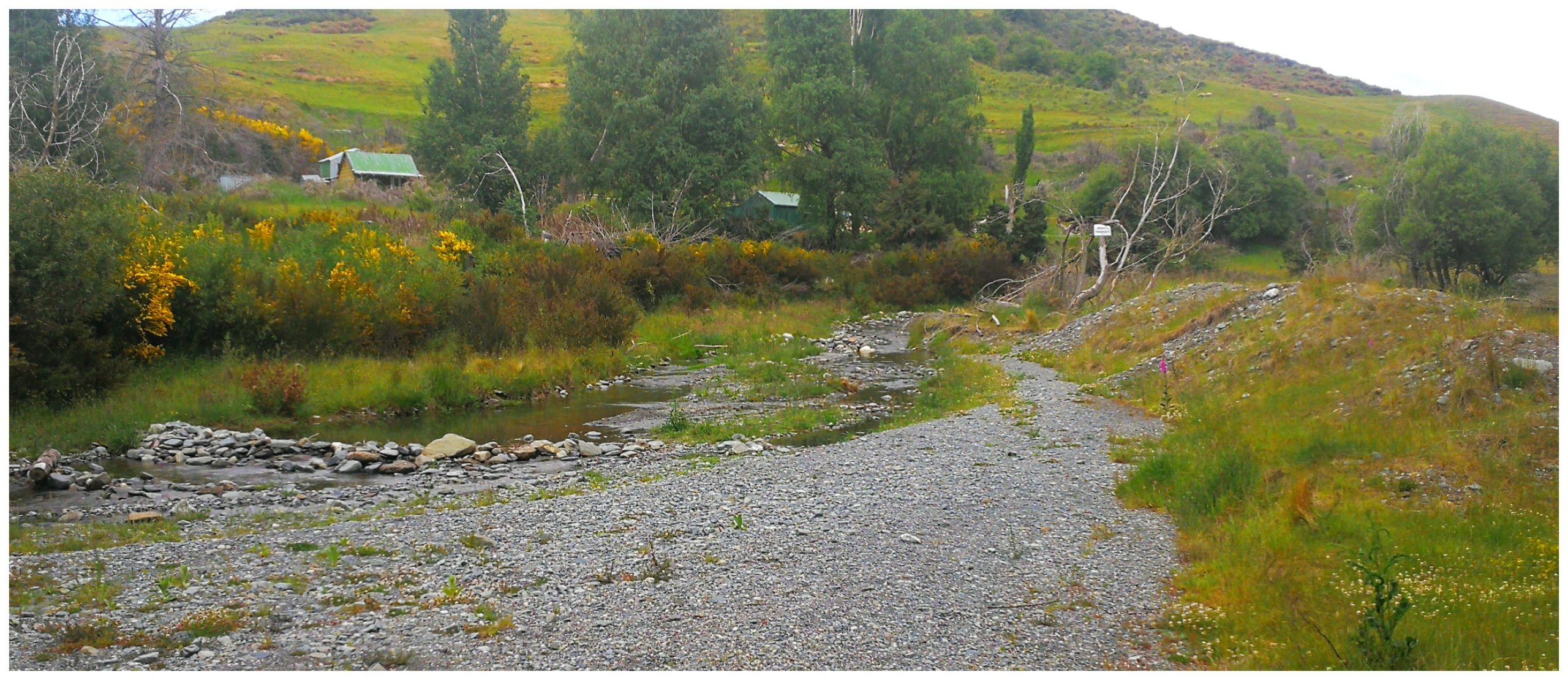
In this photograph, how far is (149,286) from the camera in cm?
1861

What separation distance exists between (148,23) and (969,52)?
39.5 meters

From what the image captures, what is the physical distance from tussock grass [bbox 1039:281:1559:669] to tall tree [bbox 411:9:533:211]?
3596cm

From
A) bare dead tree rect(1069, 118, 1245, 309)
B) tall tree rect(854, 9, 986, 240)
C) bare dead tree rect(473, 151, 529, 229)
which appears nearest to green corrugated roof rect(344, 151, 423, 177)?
bare dead tree rect(473, 151, 529, 229)

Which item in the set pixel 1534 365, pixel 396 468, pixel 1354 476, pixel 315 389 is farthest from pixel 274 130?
pixel 1534 365

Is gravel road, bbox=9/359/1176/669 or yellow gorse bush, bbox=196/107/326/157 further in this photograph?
yellow gorse bush, bbox=196/107/326/157

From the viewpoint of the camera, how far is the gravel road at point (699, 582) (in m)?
6.63

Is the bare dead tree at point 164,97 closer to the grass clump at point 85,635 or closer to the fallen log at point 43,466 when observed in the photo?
the fallen log at point 43,466

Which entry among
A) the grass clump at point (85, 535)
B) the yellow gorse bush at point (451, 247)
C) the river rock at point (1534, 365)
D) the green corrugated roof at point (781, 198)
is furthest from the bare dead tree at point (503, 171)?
the river rock at point (1534, 365)

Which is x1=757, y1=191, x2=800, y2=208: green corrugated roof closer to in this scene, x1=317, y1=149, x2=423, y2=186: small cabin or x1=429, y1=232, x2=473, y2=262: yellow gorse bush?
x1=317, y1=149, x2=423, y2=186: small cabin

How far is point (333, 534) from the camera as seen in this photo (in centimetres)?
994

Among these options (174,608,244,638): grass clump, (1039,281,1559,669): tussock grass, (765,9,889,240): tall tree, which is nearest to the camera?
(1039,281,1559,669): tussock grass

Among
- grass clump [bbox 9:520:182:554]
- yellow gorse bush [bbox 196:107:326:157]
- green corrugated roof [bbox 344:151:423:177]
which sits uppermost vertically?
yellow gorse bush [bbox 196:107:326:157]

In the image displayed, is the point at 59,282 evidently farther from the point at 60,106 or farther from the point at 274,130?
the point at 274,130

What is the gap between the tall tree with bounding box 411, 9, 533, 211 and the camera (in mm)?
44500
